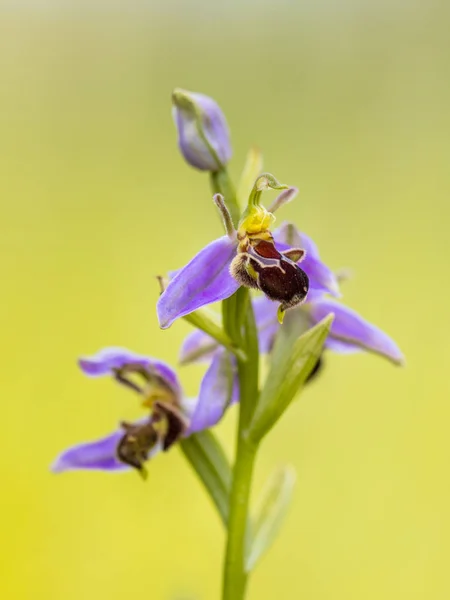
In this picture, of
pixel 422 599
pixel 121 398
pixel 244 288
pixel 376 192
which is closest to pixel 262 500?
pixel 244 288

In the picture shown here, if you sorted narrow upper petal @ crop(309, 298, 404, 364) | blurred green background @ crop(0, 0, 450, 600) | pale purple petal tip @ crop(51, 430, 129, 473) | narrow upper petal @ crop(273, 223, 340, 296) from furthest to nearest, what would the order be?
blurred green background @ crop(0, 0, 450, 600), pale purple petal tip @ crop(51, 430, 129, 473), narrow upper petal @ crop(309, 298, 404, 364), narrow upper petal @ crop(273, 223, 340, 296)

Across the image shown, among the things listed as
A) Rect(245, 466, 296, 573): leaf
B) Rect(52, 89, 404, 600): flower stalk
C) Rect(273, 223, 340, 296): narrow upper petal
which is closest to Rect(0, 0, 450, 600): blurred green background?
Rect(245, 466, 296, 573): leaf

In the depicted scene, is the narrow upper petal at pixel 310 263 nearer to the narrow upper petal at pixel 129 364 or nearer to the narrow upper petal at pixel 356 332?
the narrow upper petal at pixel 356 332

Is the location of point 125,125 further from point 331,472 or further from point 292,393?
point 292,393

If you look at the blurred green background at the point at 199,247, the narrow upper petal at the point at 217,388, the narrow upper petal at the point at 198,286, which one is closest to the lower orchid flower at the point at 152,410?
the narrow upper petal at the point at 217,388

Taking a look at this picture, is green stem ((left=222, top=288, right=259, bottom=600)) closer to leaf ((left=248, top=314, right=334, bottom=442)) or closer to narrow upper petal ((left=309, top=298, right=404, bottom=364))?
leaf ((left=248, top=314, right=334, bottom=442))

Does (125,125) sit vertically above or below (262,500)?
above

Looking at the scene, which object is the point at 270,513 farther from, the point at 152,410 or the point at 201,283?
the point at 201,283
